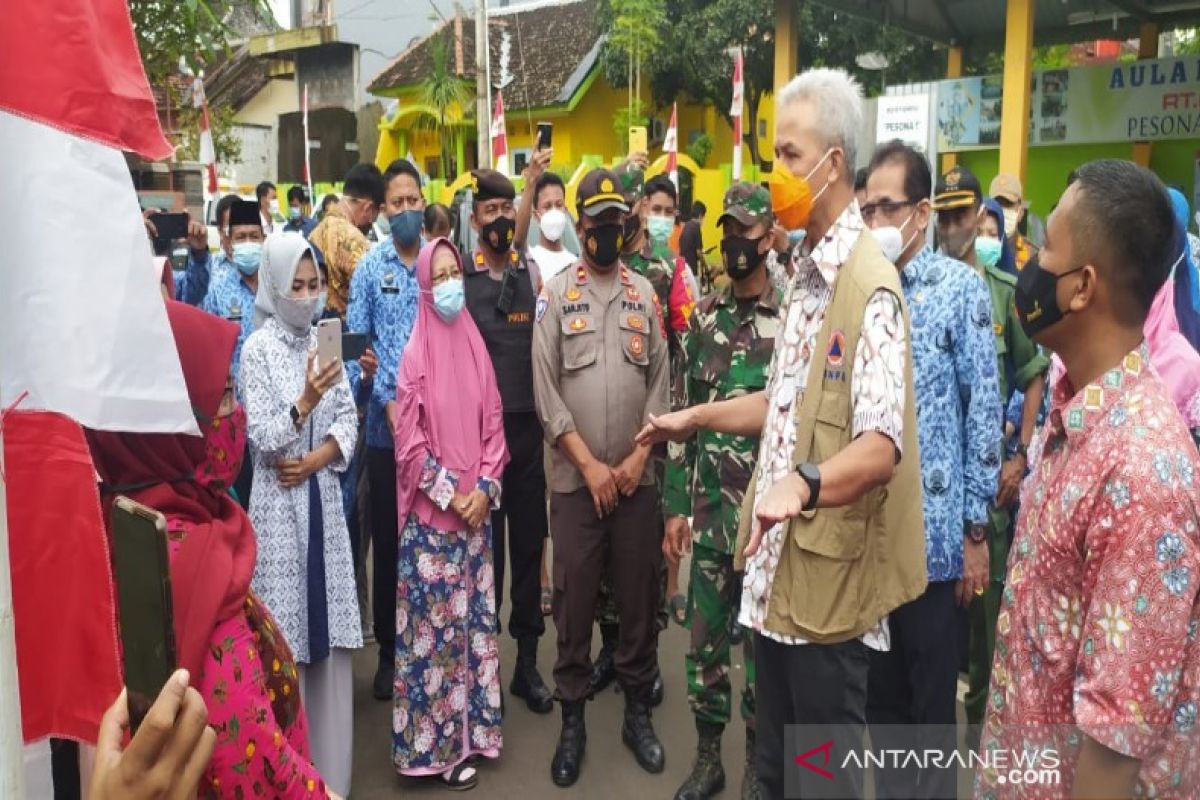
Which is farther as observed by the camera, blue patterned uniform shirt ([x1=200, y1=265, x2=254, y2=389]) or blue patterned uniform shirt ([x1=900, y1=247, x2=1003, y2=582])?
blue patterned uniform shirt ([x1=200, y1=265, x2=254, y2=389])

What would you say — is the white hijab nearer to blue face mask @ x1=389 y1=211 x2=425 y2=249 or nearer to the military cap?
the military cap

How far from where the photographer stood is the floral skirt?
4.04 m

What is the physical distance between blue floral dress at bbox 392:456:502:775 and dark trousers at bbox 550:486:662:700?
1.15 ft

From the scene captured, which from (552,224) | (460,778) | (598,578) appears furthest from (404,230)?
(460,778)

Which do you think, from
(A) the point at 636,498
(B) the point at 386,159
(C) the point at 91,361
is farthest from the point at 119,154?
(B) the point at 386,159

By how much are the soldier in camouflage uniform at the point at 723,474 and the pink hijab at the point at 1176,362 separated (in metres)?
1.20

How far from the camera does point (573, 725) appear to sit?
4.20 m

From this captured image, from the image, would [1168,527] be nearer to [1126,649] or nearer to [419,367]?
[1126,649]

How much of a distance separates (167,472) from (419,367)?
79.9 inches

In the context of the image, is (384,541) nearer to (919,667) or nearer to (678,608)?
(678,608)

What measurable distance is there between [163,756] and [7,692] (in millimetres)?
301

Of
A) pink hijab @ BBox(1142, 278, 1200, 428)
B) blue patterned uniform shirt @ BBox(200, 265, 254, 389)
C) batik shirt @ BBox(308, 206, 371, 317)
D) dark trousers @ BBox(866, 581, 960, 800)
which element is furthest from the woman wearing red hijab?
batik shirt @ BBox(308, 206, 371, 317)

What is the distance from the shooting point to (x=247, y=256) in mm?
5520

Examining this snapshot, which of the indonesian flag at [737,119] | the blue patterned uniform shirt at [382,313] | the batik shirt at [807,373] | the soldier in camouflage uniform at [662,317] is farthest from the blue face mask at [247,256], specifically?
the indonesian flag at [737,119]
